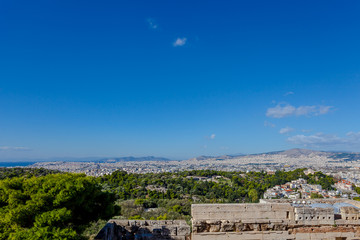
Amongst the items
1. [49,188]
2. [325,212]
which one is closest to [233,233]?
[325,212]

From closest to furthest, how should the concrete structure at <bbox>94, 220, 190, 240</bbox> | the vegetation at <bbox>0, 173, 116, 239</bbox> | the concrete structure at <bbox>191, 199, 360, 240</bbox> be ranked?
the vegetation at <bbox>0, 173, 116, 239</bbox> → the concrete structure at <bbox>191, 199, 360, 240</bbox> → the concrete structure at <bbox>94, 220, 190, 240</bbox>

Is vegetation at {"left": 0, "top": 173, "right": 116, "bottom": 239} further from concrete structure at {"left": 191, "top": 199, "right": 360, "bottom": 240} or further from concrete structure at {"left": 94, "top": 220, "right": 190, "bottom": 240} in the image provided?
concrete structure at {"left": 191, "top": 199, "right": 360, "bottom": 240}

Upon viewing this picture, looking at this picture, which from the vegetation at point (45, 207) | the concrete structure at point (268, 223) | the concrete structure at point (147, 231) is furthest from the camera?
the concrete structure at point (147, 231)

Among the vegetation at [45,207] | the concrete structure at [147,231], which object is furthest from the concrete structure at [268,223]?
the vegetation at [45,207]

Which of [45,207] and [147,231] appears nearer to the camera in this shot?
[45,207]

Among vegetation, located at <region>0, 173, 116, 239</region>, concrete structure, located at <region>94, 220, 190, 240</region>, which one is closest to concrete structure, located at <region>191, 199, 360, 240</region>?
concrete structure, located at <region>94, 220, 190, 240</region>

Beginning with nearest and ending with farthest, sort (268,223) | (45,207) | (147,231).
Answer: (45,207) → (268,223) → (147,231)

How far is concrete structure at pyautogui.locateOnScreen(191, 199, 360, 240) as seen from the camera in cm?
789

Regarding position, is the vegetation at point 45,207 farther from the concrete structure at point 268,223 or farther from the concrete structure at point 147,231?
the concrete structure at point 268,223

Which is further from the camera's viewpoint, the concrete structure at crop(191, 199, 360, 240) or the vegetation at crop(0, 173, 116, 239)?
the concrete structure at crop(191, 199, 360, 240)

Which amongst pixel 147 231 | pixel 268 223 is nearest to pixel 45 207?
pixel 147 231

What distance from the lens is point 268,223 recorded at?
8.09 metres

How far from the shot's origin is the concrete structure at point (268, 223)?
7.89 metres

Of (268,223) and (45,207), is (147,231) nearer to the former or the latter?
(45,207)
